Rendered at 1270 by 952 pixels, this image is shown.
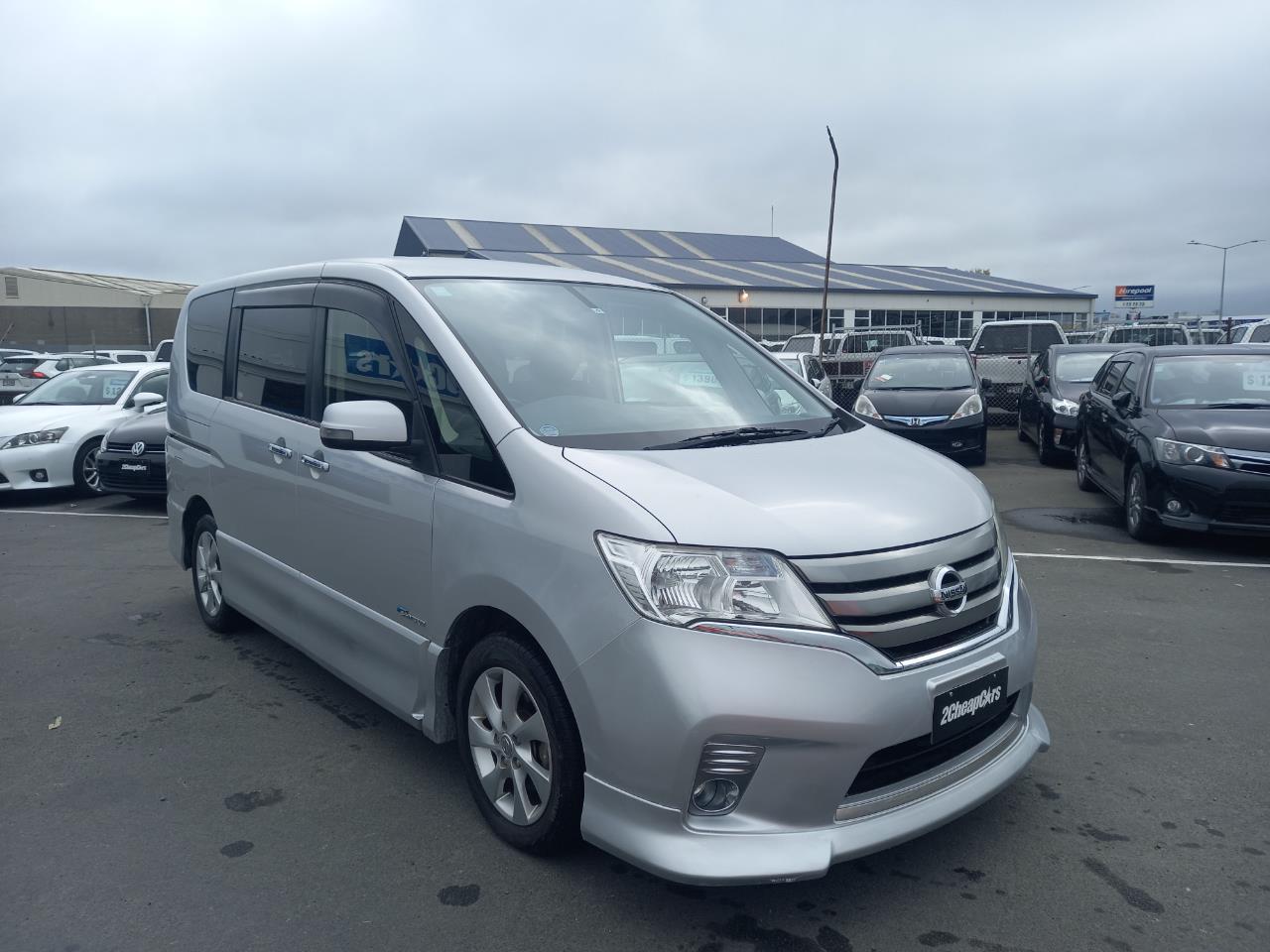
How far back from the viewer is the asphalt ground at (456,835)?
2842 mm

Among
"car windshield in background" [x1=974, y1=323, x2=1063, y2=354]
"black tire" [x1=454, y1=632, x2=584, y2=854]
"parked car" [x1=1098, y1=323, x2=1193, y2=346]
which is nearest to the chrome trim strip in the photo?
"black tire" [x1=454, y1=632, x2=584, y2=854]

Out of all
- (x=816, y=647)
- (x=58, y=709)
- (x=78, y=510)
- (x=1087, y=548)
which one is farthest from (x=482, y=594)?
(x=78, y=510)

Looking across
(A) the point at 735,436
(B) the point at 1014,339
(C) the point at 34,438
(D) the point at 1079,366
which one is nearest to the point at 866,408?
(D) the point at 1079,366

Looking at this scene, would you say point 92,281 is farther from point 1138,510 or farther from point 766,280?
point 1138,510

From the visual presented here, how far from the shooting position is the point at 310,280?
4.50 metres

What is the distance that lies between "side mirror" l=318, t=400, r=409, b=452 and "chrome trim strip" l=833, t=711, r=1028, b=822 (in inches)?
73.5

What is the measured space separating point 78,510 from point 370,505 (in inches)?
336

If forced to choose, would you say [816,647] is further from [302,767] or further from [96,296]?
[96,296]

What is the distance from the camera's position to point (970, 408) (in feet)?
42.9

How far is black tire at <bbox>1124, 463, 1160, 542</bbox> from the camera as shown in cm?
789

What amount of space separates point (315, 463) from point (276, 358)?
850 mm

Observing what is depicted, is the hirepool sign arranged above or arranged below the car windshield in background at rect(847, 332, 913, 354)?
above

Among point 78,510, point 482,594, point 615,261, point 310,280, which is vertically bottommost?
point 78,510

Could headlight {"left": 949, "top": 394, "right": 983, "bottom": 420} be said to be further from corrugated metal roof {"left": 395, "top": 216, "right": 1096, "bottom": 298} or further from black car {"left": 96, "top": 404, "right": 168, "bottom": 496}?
corrugated metal roof {"left": 395, "top": 216, "right": 1096, "bottom": 298}
